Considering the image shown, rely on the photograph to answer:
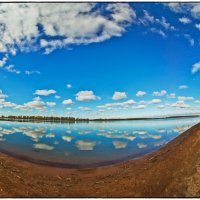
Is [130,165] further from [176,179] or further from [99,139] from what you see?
[99,139]

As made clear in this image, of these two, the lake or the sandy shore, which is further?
the lake

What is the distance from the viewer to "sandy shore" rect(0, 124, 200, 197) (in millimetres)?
8508

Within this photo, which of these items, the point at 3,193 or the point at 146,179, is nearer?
the point at 3,193

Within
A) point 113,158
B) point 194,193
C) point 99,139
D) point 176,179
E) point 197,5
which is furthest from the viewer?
point 99,139

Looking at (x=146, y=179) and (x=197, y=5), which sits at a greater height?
(x=197, y=5)

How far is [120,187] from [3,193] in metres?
3.67

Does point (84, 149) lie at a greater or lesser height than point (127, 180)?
greater

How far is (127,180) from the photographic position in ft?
31.4

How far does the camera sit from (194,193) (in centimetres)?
808

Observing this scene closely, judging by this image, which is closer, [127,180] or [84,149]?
[127,180]

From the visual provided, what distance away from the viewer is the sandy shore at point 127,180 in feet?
27.9

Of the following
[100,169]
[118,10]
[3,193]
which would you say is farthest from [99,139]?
[3,193]

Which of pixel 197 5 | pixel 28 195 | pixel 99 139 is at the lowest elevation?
pixel 28 195

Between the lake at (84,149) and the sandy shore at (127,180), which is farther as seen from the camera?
the lake at (84,149)
